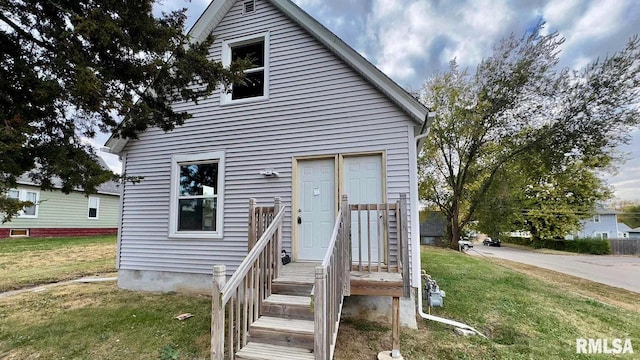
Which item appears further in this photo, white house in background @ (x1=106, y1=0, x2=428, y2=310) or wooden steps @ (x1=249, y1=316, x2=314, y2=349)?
white house in background @ (x1=106, y1=0, x2=428, y2=310)

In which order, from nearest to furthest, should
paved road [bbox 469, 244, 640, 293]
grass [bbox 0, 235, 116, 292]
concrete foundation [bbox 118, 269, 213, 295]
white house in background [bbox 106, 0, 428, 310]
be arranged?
white house in background [bbox 106, 0, 428, 310]
concrete foundation [bbox 118, 269, 213, 295]
grass [bbox 0, 235, 116, 292]
paved road [bbox 469, 244, 640, 293]

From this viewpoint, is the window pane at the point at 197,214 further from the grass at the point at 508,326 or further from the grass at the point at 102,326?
the grass at the point at 508,326

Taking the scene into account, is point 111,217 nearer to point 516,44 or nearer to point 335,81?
point 335,81

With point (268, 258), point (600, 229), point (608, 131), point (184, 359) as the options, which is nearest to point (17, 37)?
point (268, 258)

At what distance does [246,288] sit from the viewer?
3062 millimetres

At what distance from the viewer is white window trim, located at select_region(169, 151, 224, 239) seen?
591 centimetres

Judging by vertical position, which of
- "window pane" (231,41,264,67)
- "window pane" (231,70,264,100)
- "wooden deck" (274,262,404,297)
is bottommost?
"wooden deck" (274,262,404,297)

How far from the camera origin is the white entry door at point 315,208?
206 inches

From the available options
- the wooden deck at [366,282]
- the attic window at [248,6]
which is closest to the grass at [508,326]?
the wooden deck at [366,282]

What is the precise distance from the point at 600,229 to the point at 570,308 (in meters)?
45.7

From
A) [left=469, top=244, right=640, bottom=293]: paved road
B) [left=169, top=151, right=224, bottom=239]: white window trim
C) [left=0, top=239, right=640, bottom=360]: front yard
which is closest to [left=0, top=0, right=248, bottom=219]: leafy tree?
[left=169, top=151, right=224, bottom=239]: white window trim

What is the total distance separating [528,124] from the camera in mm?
14734

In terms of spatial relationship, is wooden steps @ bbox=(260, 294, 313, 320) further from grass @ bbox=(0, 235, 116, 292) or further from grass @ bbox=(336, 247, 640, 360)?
grass @ bbox=(0, 235, 116, 292)

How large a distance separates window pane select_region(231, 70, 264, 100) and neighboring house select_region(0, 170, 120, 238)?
1182 cm
